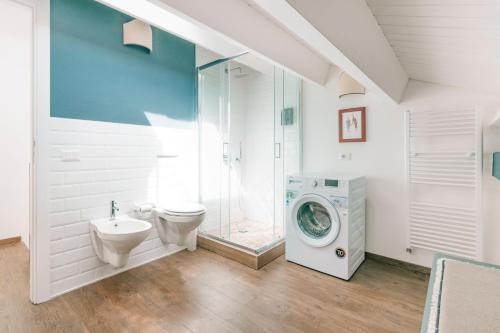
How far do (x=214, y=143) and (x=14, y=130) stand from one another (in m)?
2.42

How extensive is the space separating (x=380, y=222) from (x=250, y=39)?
7.60 feet

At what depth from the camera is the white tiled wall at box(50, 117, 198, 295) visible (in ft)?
6.91

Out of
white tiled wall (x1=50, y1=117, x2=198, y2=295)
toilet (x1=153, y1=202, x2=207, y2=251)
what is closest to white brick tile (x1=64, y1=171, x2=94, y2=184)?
white tiled wall (x1=50, y1=117, x2=198, y2=295)

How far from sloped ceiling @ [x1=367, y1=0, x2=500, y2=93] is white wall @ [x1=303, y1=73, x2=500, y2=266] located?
1.17 ft

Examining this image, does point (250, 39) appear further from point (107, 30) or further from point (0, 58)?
point (0, 58)

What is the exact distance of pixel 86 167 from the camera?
2.26 m

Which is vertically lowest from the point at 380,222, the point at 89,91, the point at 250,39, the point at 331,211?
the point at 380,222

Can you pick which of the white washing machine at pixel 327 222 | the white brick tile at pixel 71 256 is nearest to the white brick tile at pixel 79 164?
the white brick tile at pixel 71 256

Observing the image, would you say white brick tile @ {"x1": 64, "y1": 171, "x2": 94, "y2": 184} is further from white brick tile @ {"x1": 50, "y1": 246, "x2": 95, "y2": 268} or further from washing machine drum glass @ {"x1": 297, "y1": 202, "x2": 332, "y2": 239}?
washing machine drum glass @ {"x1": 297, "y1": 202, "x2": 332, "y2": 239}

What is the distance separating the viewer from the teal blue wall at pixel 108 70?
2.08 metres

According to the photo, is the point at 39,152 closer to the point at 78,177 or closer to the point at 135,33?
the point at 78,177

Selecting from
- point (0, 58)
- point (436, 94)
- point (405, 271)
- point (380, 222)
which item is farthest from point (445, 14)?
point (0, 58)

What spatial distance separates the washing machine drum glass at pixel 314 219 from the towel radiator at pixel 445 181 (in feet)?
2.83

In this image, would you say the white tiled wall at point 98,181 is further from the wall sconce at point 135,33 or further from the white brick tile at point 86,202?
the wall sconce at point 135,33
